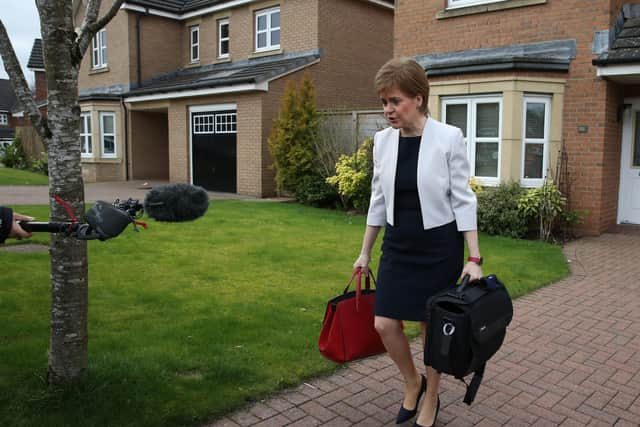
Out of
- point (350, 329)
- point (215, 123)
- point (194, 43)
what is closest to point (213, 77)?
point (215, 123)

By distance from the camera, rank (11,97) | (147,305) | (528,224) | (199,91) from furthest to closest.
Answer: (11,97) → (199,91) → (528,224) → (147,305)

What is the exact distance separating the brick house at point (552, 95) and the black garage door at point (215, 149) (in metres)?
7.77

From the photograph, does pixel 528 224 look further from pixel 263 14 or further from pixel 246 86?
pixel 263 14

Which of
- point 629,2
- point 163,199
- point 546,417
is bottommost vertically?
point 546,417

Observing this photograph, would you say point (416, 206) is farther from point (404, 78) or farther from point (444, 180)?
point (404, 78)

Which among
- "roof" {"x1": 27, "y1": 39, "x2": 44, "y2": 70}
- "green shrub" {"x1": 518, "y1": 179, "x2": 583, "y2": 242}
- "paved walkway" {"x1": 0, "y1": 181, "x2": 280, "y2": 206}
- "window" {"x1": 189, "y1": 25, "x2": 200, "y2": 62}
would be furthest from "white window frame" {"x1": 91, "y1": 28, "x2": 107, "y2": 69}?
"green shrub" {"x1": 518, "y1": 179, "x2": 583, "y2": 242}

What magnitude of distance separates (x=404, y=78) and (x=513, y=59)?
326 inches

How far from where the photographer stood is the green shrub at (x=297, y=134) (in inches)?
569

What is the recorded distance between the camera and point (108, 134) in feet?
71.5

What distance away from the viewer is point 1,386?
3514 millimetres

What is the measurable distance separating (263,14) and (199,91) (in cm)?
366

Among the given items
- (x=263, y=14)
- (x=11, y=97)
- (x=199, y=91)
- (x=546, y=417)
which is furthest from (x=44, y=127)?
(x=11, y=97)

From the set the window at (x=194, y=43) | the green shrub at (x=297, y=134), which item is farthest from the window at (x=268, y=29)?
the green shrub at (x=297, y=134)

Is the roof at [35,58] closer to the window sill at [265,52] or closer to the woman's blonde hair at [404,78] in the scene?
the window sill at [265,52]
